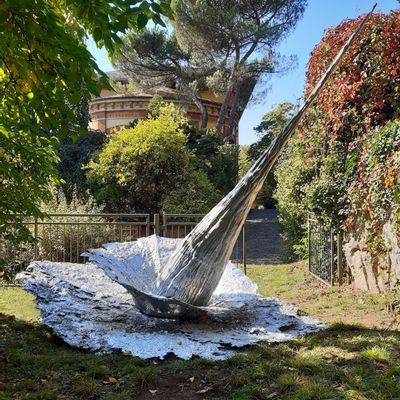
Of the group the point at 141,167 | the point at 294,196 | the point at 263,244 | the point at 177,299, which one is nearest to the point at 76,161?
the point at 141,167

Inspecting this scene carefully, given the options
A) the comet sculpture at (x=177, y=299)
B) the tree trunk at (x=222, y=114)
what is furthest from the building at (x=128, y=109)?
the comet sculpture at (x=177, y=299)

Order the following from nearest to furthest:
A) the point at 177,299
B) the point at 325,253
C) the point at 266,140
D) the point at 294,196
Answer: the point at 177,299 → the point at 325,253 → the point at 294,196 → the point at 266,140

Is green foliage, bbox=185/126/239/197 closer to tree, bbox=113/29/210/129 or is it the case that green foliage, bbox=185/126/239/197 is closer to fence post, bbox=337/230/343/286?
tree, bbox=113/29/210/129

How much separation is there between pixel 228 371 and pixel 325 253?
4.64 meters

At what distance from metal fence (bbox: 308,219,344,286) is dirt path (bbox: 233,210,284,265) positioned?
1.77 m

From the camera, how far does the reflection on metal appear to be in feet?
15.8

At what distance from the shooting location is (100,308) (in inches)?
197

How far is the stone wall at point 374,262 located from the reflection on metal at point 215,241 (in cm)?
177

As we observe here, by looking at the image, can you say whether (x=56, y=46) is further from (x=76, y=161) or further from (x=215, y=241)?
(x=76, y=161)

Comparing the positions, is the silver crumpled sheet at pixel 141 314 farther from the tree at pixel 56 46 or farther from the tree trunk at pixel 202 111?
the tree trunk at pixel 202 111

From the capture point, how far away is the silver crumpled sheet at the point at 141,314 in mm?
4105

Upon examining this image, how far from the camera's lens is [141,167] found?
13.0 m

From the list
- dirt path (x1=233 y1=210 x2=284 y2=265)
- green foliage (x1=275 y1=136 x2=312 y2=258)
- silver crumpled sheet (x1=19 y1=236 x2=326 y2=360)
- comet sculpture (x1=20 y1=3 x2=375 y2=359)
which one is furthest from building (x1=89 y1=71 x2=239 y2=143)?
comet sculpture (x1=20 y1=3 x2=375 y2=359)

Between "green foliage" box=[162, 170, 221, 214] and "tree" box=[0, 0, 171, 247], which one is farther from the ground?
"tree" box=[0, 0, 171, 247]
